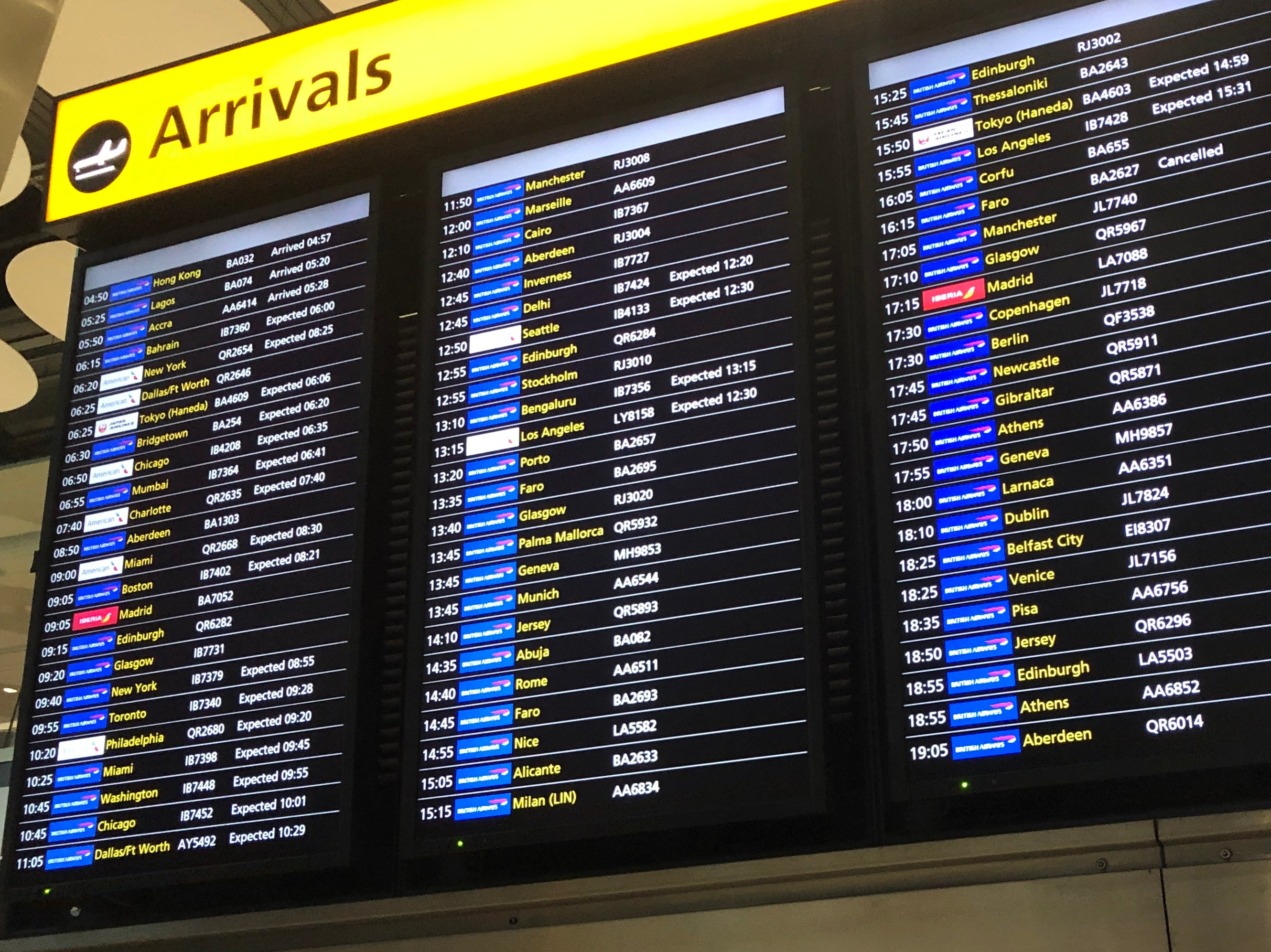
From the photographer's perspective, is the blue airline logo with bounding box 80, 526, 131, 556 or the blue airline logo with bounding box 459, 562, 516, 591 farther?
the blue airline logo with bounding box 80, 526, 131, 556

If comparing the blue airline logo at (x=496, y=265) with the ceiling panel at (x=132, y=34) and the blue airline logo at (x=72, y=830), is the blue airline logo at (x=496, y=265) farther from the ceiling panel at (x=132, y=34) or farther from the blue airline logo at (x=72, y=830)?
the ceiling panel at (x=132, y=34)

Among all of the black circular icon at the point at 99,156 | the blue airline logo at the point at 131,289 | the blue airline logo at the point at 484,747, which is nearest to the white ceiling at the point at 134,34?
the black circular icon at the point at 99,156

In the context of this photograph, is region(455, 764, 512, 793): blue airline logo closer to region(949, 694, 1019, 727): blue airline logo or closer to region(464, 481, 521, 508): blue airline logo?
region(464, 481, 521, 508): blue airline logo

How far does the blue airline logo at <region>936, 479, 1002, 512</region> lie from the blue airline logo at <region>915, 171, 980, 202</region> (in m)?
0.61

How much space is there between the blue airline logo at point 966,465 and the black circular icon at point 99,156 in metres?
2.34

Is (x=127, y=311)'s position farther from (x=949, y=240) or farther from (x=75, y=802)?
(x=949, y=240)

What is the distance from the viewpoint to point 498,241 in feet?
11.4

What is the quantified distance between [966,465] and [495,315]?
112cm

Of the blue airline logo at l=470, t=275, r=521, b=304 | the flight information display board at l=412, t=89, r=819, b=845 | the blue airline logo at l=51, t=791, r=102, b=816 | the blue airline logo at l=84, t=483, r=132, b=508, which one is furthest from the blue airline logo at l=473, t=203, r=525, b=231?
the blue airline logo at l=51, t=791, r=102, b=816

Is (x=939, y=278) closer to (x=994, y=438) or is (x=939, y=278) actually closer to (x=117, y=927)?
(x=994, y=438)

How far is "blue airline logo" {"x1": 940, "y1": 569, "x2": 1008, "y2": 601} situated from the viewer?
2686 millimetres

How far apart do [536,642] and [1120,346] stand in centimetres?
120

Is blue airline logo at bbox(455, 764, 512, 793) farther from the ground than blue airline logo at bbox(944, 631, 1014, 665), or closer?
closer

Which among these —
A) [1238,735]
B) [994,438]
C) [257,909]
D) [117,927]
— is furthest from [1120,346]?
[117,927]
